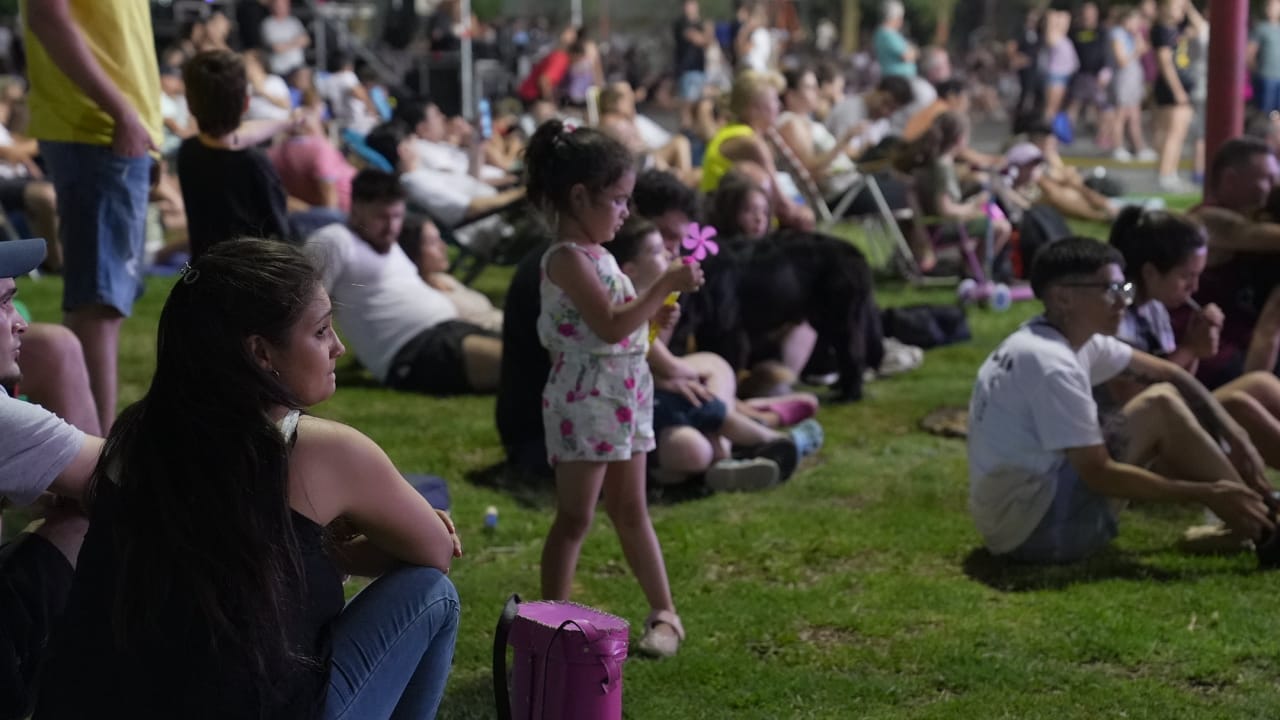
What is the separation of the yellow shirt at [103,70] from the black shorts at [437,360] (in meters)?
2.43

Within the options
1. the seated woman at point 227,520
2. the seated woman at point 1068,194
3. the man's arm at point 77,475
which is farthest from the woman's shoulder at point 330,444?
the seated woman at point 1068,194

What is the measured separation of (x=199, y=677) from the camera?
2.37 meters

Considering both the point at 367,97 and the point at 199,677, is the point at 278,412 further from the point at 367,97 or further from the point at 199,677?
the point at 367,97

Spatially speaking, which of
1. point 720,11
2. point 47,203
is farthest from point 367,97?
point 720,11

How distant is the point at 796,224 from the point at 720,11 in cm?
3027

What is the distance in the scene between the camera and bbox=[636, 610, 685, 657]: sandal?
3941mm

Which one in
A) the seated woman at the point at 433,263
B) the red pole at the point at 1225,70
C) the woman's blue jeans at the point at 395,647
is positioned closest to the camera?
the woman's blue jeans at the point at 395,647

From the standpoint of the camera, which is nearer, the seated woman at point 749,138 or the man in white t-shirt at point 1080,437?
the man in white t-shirt at point 1080,437

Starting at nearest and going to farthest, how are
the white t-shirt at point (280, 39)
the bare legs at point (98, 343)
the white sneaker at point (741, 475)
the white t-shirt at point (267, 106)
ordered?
the bare legs at point (98, 343) < the white sneaker at point (741, 475) < the white t-shirt at point (267, 106) < the white t-shirt at point (280, 39)

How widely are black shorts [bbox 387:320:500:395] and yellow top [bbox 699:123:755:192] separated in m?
2.10

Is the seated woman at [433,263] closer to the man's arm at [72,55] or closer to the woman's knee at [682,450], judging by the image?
the woman's knee at [682,450]

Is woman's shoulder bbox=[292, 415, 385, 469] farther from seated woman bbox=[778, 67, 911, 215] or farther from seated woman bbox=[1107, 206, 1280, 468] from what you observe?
seated woman bbox=[778, 67, 911, 215]

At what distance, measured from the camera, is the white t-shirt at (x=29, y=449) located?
9.14 feet

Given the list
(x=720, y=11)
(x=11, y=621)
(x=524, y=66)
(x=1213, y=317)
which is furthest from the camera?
(x=720, y=11)
